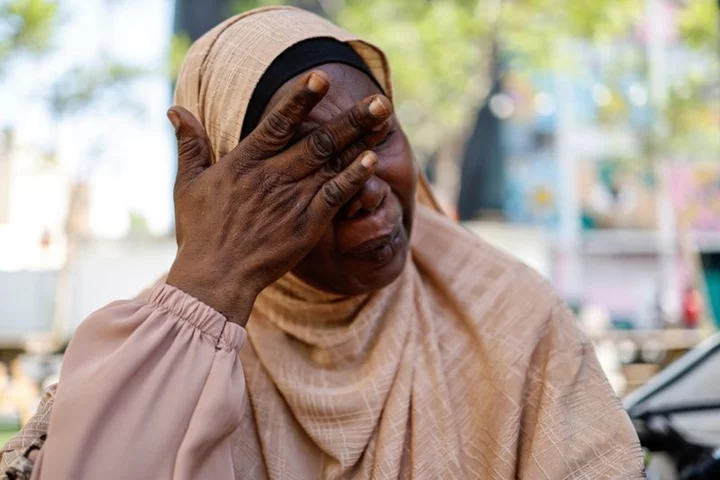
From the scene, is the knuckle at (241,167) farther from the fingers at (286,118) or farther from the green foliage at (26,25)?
the green foliage at (26,25)

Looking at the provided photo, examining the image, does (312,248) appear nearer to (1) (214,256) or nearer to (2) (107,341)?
(1) (214,256)

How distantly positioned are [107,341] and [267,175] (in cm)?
39

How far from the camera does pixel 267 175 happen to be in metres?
1.33

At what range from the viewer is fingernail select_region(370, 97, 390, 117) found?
1.29m

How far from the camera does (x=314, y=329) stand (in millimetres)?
1655

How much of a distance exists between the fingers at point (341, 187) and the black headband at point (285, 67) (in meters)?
0.30

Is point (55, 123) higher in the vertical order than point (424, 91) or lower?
lower

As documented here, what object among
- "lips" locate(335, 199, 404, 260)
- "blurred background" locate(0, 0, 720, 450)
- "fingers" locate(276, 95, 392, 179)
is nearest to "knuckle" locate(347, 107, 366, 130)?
"fingers" locate(276, 95, 392, 179)

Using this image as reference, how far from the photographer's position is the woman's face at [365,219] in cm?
144

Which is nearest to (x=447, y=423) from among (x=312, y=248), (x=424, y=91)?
(x=312, y=248)

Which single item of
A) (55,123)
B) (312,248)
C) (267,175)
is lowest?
(55,123)

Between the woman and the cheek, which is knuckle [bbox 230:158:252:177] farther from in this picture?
the cheek

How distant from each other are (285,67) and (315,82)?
0.90 feet

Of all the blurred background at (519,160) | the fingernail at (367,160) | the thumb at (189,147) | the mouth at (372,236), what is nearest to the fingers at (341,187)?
the fingernail at (367,160)
